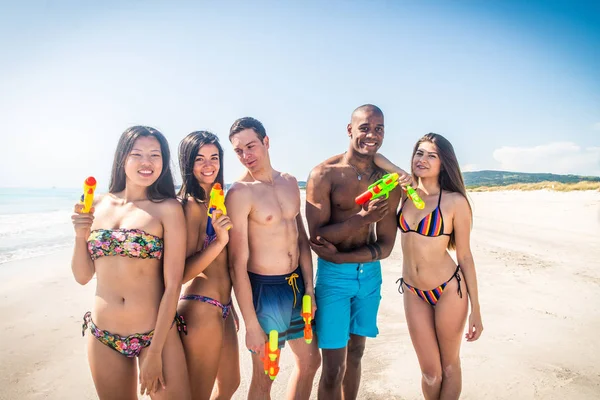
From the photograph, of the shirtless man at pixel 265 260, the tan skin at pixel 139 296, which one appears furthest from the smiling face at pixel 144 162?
the shirtless man at pixel 265 260

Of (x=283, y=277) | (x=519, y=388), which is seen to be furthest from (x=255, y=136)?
(x=519, y=388)

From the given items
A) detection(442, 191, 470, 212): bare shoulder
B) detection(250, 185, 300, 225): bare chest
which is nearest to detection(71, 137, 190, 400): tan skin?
detection(250, 185, 300, 225): bare chest

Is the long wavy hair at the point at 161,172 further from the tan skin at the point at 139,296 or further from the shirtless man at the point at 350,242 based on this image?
the shirtless man at the point at 350,242

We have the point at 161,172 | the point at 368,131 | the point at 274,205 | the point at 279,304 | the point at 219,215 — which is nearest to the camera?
the point at 219,215

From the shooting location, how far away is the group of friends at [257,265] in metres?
2.71

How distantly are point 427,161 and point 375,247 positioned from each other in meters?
1.00

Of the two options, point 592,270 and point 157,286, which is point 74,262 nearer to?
point 157,286

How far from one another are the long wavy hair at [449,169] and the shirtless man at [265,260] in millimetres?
1433

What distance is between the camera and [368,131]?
3.78 metres

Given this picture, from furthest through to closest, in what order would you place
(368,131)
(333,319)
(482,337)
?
(482,337), (368,131), (333,319)

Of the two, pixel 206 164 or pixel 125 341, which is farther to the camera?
pixel 206 164

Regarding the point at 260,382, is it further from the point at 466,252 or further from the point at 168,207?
the point at 466,252

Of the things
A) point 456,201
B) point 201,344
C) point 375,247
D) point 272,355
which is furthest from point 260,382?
point 456,201

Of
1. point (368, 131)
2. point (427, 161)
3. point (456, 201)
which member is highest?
point (368, 131)
